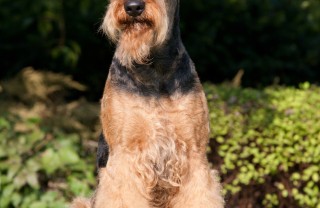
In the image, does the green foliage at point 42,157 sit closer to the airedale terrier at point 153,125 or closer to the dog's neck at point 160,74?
the airedale terrier at point 153,125

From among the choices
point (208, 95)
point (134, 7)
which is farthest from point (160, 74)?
point (208, 95)

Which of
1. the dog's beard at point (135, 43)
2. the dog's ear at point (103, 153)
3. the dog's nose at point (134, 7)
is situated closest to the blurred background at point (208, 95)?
the dog's ear at point (103, 153)

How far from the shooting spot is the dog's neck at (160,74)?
13.1 ft

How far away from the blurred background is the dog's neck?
1.25 metres

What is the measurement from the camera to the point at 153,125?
12.8 feet

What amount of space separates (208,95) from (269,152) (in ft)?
2.32

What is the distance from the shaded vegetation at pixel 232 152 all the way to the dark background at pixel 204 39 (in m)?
1.07

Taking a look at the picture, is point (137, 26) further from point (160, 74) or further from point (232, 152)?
point (232, 152)

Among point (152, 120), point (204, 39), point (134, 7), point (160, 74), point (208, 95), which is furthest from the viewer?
point (204, 39)

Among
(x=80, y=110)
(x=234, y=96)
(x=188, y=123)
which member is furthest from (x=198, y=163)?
(x=80, y=110)

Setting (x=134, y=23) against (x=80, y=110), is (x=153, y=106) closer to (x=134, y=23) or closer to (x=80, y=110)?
(x=134, y=23)

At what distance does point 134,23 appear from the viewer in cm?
377

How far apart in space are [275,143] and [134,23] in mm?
1823

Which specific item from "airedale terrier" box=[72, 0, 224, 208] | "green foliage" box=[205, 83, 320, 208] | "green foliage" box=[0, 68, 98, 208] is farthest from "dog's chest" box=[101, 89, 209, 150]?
"green foliage" box=[0, 68, 98, 208]
